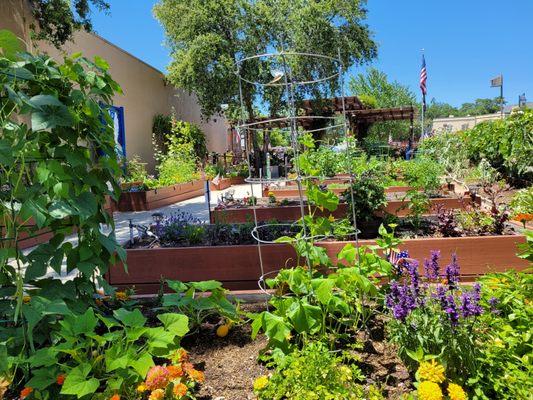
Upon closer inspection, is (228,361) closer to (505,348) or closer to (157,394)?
(157,394)

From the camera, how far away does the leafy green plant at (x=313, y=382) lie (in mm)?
1695

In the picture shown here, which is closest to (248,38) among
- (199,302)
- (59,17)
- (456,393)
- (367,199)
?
(59,17)

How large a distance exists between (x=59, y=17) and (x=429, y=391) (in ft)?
33.5

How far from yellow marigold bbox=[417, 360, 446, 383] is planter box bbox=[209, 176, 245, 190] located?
40.4ft

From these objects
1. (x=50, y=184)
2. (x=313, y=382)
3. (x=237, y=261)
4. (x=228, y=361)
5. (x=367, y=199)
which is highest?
(x=50, y=184)

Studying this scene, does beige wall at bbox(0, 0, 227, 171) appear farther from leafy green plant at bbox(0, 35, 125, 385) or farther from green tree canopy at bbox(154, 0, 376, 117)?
leafy green plant at bbox(0, 35, 125, 385)

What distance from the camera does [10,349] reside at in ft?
6.26

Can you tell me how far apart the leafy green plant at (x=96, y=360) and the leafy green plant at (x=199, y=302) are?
0.38 m

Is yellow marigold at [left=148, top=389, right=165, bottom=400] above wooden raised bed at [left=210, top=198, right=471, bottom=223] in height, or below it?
below

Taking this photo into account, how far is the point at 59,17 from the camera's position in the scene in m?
9.02

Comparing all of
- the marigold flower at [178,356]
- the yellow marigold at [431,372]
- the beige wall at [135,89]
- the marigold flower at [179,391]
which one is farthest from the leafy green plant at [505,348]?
the beige wall at [135,89]

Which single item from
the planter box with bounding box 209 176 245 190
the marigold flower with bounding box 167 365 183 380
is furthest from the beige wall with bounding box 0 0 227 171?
the marigold flower with bounding box 167 365 183 380

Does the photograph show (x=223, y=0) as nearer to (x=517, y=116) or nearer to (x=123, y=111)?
(x=123, y=111)

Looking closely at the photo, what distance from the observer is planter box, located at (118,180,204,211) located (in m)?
9.75
